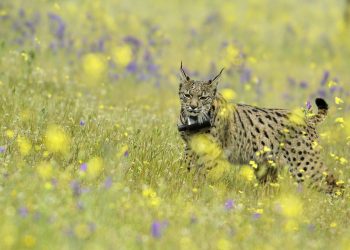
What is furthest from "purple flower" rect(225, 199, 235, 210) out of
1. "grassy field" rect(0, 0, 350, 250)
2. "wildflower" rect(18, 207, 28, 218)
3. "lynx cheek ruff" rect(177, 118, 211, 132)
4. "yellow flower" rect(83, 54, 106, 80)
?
"yellow flower" rect(83, 54, 106, 80)

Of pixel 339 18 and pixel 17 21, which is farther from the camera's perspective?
pixel 339 18

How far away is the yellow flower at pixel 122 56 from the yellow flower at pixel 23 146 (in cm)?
552

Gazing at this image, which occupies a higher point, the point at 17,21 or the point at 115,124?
the point at 17,21

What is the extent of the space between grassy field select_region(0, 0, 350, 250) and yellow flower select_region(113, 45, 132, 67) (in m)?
0.06

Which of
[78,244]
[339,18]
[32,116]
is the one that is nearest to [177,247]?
[78,244]

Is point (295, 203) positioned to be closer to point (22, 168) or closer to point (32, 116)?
point (22, 168)

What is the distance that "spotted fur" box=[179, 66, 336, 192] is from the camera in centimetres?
748

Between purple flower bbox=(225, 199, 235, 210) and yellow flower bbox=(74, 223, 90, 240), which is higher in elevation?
yellow flower bbox=(74, 223, 90, 240)

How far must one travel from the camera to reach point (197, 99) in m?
7.38

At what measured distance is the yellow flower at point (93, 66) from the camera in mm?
11148

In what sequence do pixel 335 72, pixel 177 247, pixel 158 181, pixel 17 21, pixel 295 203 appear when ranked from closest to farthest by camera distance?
pixel 177 247, pixel 295 203, pixel 158 181, pixel 17 21, pixel 335 72

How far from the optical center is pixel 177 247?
472 centimetres

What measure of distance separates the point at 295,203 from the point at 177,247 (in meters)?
1.03

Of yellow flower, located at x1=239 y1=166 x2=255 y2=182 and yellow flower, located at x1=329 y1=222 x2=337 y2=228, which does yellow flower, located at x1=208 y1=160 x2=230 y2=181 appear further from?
yellow flower, located at x1=329 y1=222 x2=337 y2=228
